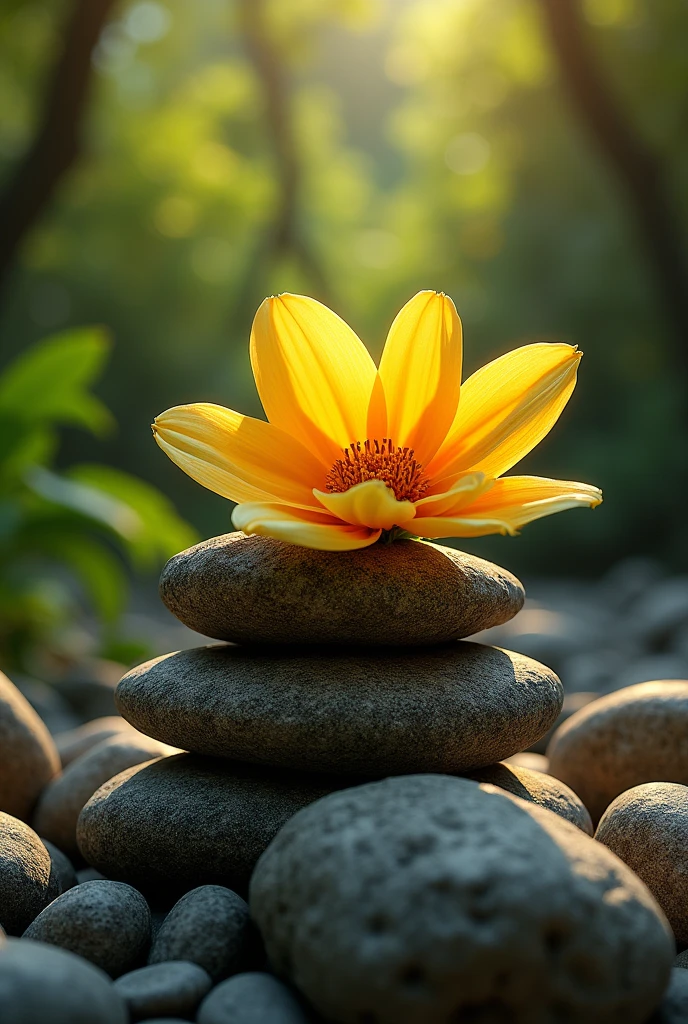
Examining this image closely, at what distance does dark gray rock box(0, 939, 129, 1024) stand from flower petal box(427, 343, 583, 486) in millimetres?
1029

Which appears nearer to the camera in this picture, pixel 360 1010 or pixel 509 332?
pixel 360 1010

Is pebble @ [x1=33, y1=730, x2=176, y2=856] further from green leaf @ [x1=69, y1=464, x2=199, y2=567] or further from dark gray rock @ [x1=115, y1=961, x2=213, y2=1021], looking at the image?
green leaf @ [x1=69, y1=464, x2=199, y2=567]

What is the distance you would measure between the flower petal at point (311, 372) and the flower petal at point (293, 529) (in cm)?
22

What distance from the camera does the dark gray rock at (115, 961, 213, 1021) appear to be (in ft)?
4.22

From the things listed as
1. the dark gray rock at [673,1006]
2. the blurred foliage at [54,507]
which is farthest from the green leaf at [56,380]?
the dark gray rock at [673,1006]

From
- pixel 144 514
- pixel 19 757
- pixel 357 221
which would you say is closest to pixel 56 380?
pixel 144 514

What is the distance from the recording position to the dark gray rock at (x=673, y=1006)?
1.32 m

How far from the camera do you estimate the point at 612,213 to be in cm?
1332

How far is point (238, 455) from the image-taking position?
181 centimetres

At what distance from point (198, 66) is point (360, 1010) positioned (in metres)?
21.4

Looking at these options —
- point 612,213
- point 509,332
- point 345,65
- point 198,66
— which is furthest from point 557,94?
point 345,65

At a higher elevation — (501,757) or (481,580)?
(481,580)

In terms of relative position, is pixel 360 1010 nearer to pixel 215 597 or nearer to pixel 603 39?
pixel 215 597

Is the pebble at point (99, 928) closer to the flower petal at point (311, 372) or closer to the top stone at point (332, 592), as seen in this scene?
the top stone at point (332, 592)
